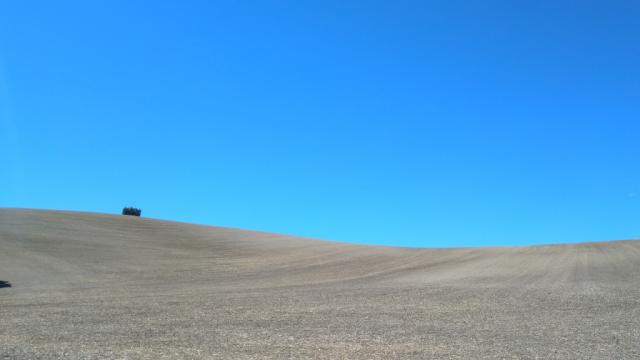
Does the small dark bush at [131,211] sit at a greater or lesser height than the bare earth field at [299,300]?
greater

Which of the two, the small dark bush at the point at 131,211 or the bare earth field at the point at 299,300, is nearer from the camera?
the bare earth field at the point at 299,300

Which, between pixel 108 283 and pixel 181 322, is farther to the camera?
pixel 108 283

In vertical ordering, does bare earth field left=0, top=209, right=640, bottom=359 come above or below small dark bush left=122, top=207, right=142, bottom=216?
below

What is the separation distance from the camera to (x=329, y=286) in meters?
A: 25.0

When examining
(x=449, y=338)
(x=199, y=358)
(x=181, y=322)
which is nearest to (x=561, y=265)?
(x=449, y=338)

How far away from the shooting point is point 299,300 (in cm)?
2019

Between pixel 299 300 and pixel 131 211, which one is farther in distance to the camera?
pixel 131 211

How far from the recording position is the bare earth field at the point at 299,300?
12.7 m

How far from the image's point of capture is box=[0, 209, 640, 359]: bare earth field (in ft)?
41.8

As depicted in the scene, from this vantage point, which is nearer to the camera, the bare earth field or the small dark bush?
the bare earth field

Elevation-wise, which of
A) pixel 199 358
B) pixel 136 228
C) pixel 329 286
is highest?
pixel 136 228

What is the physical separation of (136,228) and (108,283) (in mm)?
22899

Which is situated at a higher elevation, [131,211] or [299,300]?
[131,211]

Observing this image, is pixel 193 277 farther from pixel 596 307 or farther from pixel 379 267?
pixel 596 307
